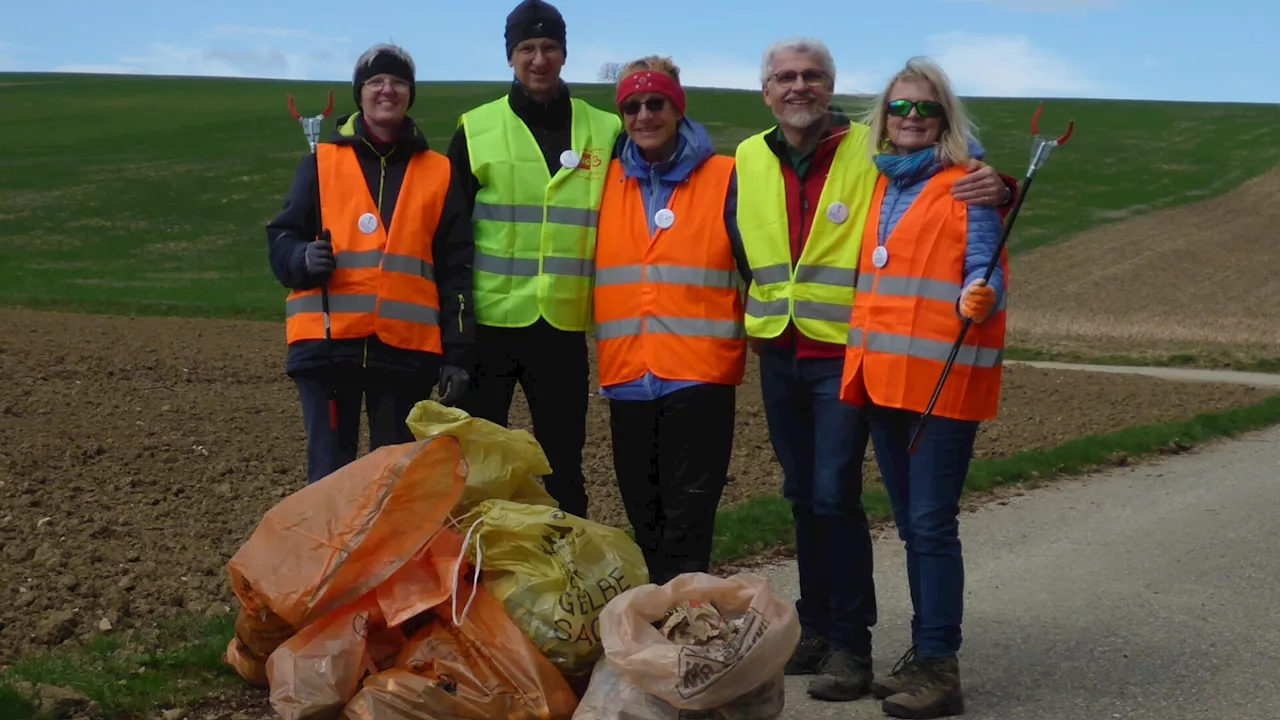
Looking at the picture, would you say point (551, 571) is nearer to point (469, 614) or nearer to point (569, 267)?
point (469, 614)

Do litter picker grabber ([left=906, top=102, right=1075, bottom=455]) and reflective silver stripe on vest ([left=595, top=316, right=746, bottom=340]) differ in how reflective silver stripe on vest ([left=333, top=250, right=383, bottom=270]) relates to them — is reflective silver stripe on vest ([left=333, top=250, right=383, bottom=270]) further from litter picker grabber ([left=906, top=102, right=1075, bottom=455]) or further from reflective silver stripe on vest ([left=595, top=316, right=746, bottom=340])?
litter picker grabber ([left=906, top=102, right=1075, bottom=455])

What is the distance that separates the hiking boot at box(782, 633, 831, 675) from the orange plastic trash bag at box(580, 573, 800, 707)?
0.84m

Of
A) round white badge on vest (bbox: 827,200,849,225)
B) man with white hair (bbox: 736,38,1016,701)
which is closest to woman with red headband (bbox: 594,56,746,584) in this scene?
man with white hair (bbox: 736,38,1016,701)

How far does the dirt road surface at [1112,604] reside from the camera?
15.5ft

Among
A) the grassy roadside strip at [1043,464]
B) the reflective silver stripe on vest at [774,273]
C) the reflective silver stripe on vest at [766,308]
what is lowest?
the grassy roadside strip at [1043,464]

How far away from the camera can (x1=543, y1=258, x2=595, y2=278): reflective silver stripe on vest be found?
16.6ft

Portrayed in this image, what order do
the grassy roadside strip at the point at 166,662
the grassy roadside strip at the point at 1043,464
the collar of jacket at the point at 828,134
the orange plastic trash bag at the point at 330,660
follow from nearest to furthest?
the orange plastic trash bag at the point at 330,660 → the grassy roadside strip at the point at 166,662 → the collar of jacket at the point at 828,134 → the grassy roadside strip at the point at 1043,464

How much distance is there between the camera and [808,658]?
4918 millimetres

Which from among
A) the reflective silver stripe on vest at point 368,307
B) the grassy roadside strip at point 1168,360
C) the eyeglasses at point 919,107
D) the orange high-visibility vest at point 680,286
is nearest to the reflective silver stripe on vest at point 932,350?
the orange high-visibility vest at point 680,286

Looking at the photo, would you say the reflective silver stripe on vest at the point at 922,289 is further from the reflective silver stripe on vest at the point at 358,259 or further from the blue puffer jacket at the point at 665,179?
the reflective silver stripe on vest at the point at 358,259

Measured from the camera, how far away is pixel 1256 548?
732cm

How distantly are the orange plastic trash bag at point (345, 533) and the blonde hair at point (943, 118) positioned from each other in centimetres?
159

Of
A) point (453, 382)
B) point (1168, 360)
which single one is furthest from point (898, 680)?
point (1168, 360)

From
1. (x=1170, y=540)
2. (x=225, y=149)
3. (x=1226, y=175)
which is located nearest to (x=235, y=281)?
(x=225, y=149)
